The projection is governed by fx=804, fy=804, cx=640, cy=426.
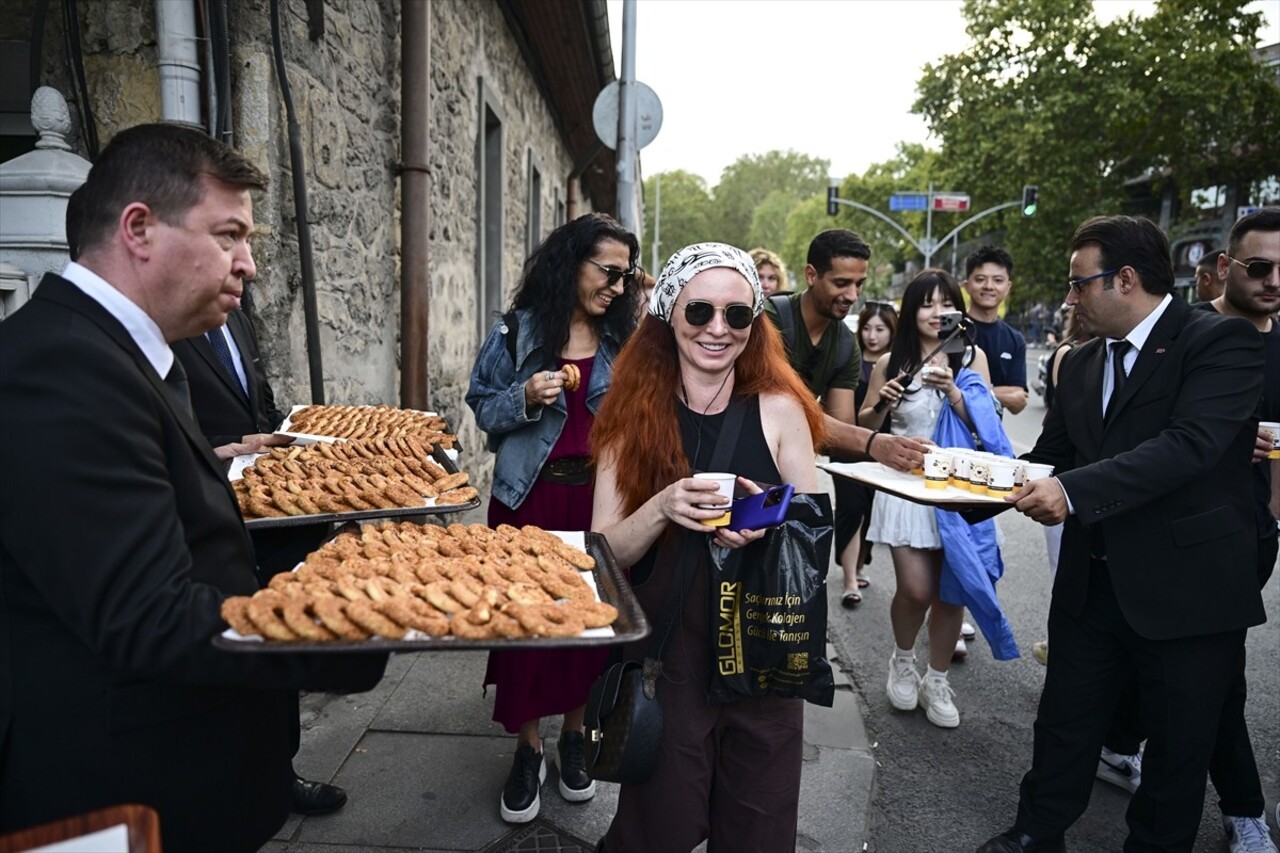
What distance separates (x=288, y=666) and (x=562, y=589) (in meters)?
0.60

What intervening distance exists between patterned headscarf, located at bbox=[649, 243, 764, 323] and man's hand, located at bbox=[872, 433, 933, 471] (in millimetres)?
1453

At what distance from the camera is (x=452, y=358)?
6.94m

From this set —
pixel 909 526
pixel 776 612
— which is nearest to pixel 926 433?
pixel 909 526

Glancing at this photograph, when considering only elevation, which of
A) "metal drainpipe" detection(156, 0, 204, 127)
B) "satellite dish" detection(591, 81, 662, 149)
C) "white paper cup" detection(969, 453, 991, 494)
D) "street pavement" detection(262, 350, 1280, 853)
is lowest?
"street pavement" detection(262, 350, 1280, 853)

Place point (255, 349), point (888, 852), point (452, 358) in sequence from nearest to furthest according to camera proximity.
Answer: point (888, 852) < point (255, 349) < point (452, 358)

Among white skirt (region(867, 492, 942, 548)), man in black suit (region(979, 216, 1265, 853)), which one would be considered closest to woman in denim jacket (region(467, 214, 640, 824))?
white skirt (region(867, 492, 942, 548))

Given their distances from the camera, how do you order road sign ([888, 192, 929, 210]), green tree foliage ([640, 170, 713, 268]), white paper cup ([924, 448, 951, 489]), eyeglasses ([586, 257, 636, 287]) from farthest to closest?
1. green tree foliage ([640, 170, 713, 268])
2. road sign ([888, 192, 929, 210])
3. eyeglasses ([586, 257, 636, 287])
4. white paper cup ([924, 448, 951, 489])

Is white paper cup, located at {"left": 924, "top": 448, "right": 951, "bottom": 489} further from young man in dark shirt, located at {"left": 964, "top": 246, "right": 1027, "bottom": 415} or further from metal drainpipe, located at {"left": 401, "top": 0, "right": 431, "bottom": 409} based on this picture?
metal drainpipe, located at {"left": 401, "top": 0, "right": 431, "bottom": 409}

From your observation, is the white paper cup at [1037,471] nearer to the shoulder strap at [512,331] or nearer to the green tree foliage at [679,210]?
the shoulder strap at [512,331]

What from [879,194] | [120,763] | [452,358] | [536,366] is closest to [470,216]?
[452,358]

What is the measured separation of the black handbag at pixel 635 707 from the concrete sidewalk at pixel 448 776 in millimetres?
1114

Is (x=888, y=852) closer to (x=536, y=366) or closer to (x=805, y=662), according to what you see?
(x=805, y=662)

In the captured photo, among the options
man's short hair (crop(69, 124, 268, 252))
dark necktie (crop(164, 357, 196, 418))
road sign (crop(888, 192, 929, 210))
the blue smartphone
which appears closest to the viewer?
man's short hair (crop(69, 124, 268, 252))

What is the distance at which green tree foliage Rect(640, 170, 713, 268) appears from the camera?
255 ft
